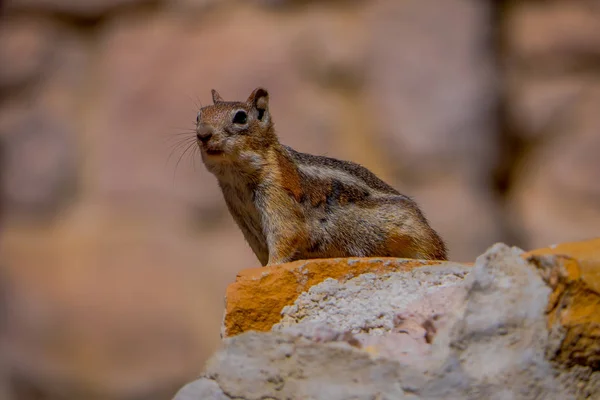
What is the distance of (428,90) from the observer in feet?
27.4

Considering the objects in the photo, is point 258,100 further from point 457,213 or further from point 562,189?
point 562,189

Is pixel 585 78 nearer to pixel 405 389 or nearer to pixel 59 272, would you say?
pixel 59 272

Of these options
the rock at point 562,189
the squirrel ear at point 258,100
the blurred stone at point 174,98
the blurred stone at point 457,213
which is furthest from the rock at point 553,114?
the squirrel ear at point 258,100

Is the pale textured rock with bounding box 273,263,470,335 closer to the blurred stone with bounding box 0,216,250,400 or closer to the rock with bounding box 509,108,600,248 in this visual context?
the blurred stone with bounding box 0,216,250,400

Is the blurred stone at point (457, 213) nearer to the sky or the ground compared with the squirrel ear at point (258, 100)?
nearer to the sky

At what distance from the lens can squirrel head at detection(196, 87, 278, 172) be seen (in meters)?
4.33

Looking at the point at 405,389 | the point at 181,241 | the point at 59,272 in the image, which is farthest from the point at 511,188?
the point at 405,389

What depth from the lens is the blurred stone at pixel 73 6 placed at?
357 inches

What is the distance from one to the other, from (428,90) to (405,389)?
5774 millimetres

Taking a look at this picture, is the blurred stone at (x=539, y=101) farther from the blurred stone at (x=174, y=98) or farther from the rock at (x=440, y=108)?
the blurred stone at (x=174, y=98)

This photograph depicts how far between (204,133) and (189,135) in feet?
11.9

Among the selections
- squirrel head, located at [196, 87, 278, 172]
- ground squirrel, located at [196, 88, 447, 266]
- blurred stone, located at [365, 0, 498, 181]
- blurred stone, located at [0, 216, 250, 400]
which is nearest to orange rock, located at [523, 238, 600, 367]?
ground squirrel, located at [196, 88, 447, 266]

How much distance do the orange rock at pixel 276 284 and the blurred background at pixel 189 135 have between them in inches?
178

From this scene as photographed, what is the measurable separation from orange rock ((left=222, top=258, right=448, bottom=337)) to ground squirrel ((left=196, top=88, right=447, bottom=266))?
60cm
